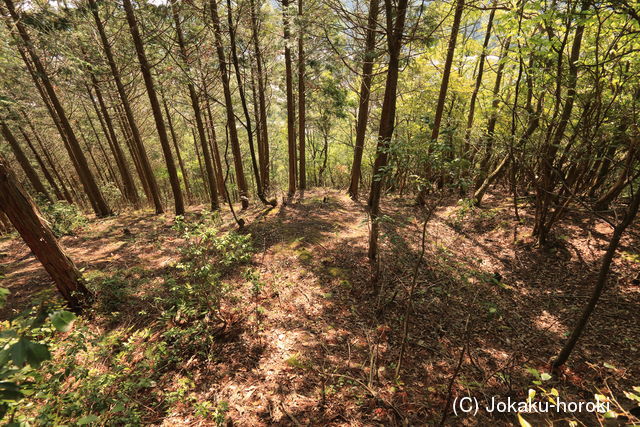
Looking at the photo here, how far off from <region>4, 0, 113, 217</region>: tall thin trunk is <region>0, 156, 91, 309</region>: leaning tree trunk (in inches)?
300

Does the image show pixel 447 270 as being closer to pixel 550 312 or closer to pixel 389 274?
pixel 389 274

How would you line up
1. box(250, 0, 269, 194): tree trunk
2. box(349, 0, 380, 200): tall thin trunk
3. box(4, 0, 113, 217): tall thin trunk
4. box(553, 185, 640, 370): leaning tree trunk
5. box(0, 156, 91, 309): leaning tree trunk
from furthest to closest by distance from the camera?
box(250, 0, 269, 194): tree trunk → box(4, 0, 113, 217): tall thin trunk → box(349, 0, 380, 200): tall thin trunk → box(0, 156, 91, 309): leaning tree trunk → box(553, 185, 640, 370): leaning tree trunk

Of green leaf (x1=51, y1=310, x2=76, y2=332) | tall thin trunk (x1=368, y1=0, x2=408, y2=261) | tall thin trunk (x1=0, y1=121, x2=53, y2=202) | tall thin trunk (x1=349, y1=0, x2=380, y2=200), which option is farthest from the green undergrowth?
tall thin trunk (x1=0, y1=121, x2=53, y2=202)

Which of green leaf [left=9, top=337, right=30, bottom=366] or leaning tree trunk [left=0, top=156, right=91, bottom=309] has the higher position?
green leaf [left=9, top=337, right=30, bottom=366]

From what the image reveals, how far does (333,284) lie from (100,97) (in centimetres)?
1446

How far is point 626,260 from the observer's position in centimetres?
647

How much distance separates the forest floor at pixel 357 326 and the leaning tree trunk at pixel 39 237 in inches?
17.1

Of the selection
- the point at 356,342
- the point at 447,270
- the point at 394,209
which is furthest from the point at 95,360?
the point at 394,209

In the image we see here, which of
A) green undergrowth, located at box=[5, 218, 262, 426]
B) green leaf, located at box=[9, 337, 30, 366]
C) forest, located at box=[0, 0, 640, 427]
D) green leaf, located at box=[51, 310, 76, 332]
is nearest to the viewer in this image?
green leaf, located at box=[9, 337, 30, 366]

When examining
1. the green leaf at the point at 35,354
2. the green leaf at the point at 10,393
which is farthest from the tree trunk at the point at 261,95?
the green leaf at the point at 10,393

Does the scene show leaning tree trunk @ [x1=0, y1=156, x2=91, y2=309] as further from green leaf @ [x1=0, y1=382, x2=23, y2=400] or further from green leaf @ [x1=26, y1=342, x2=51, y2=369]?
green leaf @ [x1=26, y1=342, x2=51, y2=369]

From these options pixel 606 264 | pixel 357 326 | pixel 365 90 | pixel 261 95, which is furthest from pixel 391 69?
pixel 261 95

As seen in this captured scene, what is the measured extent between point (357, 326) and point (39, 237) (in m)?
6.41

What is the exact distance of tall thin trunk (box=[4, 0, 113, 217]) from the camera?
910 centimetres
